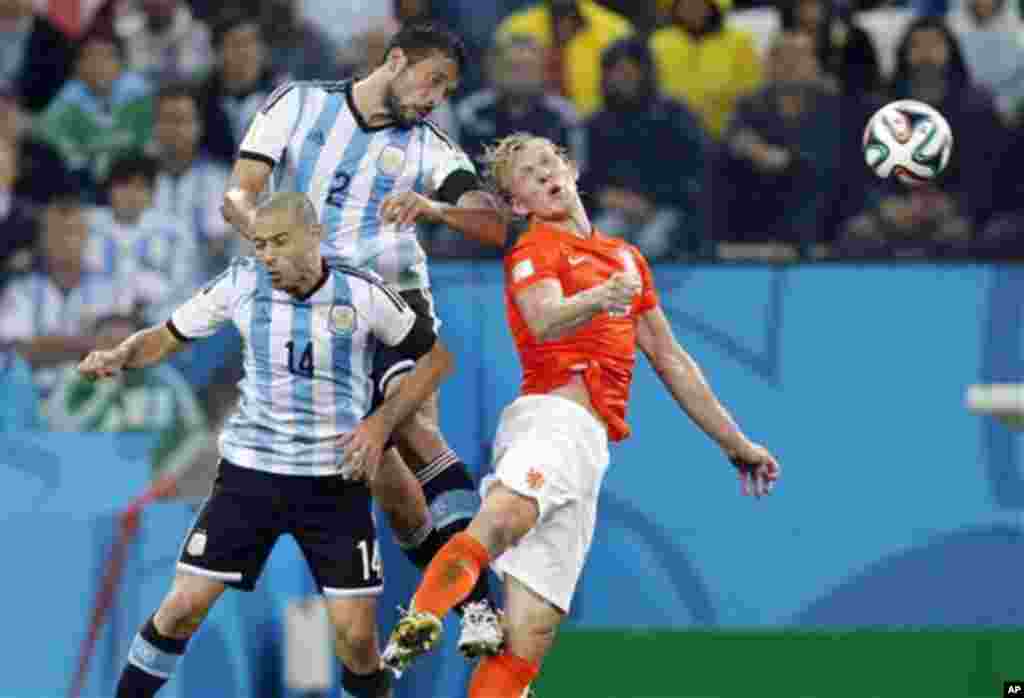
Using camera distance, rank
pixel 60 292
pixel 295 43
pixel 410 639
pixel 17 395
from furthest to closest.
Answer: pixel 295 43 → pixel 60 292 → pixel 17 395 → pixel 410 639

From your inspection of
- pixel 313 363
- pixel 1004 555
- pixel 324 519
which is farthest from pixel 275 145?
pixel 1004 555

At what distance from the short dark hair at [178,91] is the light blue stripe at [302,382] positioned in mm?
4515

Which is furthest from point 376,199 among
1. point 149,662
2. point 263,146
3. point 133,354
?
point 149,662

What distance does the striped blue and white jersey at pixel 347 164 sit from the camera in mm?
7883

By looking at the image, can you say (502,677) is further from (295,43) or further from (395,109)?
(295,43)

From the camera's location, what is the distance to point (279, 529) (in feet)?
25.3

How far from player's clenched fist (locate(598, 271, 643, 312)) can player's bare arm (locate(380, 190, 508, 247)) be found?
2.33 feet

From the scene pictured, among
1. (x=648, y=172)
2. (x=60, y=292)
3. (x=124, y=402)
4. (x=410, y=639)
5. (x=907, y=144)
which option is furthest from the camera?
(x=60, y=292)

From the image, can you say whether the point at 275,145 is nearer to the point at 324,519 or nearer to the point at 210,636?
the point at 324,519

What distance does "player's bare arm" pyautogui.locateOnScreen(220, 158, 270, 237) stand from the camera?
25.2ft

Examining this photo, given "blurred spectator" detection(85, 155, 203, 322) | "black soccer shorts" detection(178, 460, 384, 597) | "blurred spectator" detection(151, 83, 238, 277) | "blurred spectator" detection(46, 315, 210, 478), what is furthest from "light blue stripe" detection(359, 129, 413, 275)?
"blurred spectator" detection(151, 83, 238, 277)

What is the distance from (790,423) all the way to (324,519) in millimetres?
3234

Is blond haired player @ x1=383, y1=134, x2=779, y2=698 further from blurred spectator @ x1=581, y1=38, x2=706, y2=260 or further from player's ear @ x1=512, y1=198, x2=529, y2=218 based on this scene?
blurred spectator @ x1=581, y1=38, x2=706, y2=260

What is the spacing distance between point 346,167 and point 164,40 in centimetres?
477
